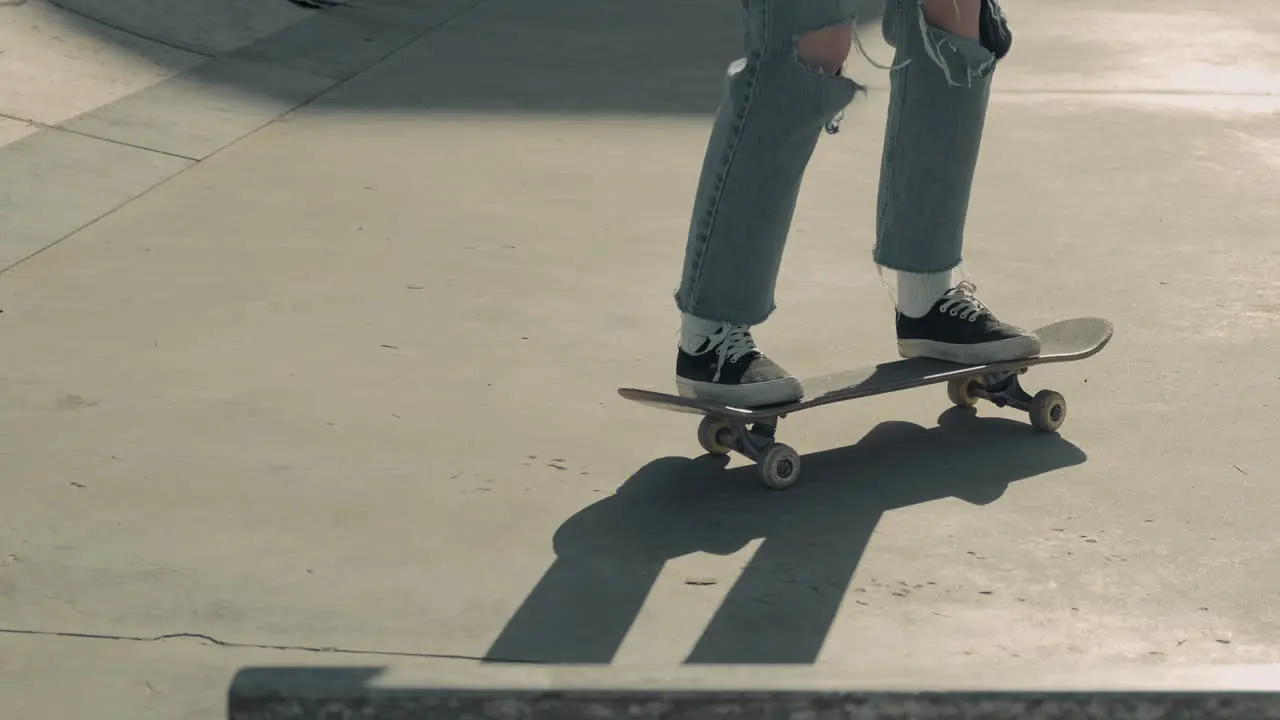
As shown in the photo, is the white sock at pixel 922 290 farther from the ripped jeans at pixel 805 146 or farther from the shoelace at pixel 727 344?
the shoelace at pixel 727 344

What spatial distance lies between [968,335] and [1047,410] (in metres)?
0.18

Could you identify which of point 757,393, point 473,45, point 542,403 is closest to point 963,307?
point 757,393

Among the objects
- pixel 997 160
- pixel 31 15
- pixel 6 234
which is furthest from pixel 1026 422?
pixel 31 15

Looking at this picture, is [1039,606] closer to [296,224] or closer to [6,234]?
[296,224]

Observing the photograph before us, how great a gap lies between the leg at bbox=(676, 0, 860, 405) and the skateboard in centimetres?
5

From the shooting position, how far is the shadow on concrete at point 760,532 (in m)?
2.01

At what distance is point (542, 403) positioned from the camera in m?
2.74

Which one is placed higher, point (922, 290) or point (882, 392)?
point (922, 290)

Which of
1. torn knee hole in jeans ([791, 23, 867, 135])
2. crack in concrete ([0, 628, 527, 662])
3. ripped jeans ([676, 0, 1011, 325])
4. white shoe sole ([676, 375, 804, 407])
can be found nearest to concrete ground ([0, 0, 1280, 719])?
crack in concrete ([0, 628, 527, 662])

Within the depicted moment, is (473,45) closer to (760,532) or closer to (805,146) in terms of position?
(805,146)

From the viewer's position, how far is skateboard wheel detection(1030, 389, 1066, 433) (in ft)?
8.54

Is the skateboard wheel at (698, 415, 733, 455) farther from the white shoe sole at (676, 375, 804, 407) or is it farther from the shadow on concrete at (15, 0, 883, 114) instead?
the shadow on concrete at (15, 0, 883, 114)

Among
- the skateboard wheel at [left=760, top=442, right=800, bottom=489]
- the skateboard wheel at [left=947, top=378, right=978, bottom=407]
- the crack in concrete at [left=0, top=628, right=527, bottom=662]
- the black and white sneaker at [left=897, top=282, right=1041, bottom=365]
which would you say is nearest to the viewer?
the crack in concrete at [left=0, top=628, right=527, bottom=662]

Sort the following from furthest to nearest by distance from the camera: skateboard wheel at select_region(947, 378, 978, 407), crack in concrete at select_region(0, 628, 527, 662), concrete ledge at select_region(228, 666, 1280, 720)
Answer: skateboard wheel at select_region(947, 378, 978, 407)
crack in concrete at select_region(0, 628, 527, 662)
concrete ledge at select_region(228, 666, 1280, 720)
